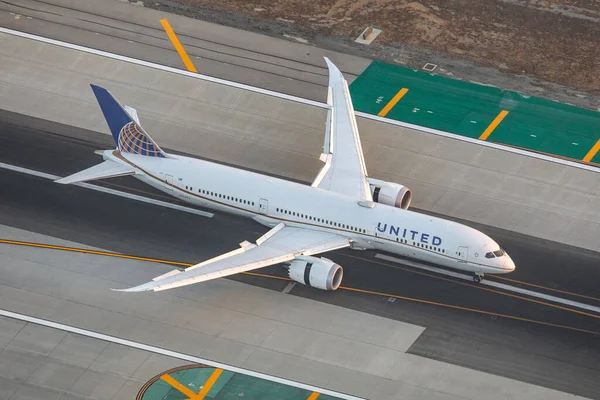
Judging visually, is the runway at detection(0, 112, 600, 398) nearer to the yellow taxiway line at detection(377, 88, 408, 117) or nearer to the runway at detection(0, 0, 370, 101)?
the runway at detection(0, 0, 370, 101)

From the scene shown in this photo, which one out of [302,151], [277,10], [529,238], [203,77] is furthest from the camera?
[277,10]

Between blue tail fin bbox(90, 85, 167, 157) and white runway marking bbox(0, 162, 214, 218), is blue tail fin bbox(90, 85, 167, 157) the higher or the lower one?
the higher one

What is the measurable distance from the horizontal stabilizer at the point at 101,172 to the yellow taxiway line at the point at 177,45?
64.4ft

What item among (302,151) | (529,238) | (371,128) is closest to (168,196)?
(302,151)

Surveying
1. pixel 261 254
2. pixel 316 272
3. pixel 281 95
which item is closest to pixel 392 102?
pixel 281 95

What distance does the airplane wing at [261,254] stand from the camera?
3241 inches

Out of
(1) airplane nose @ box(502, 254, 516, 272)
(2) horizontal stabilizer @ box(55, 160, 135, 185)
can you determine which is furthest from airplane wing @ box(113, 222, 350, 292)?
(2) horizontal stabilizer @ box(55, 160, 135, 185)

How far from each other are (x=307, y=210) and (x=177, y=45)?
31135mm

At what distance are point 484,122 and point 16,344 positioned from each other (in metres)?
44.0

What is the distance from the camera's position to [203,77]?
4309 inches

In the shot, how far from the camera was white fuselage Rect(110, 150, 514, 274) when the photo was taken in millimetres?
86125

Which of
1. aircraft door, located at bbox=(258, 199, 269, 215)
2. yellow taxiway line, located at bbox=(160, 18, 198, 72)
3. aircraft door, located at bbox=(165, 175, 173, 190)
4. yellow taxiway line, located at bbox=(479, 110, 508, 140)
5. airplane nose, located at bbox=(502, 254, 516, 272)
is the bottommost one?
airplane nose, located at bbox=(502, 254, 516, 272)

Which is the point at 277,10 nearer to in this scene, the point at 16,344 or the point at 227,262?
the point at 227,262

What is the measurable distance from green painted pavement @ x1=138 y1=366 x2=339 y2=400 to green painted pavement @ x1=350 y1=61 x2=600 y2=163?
3280 centimetres
